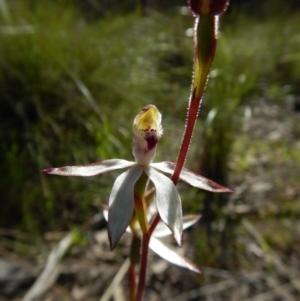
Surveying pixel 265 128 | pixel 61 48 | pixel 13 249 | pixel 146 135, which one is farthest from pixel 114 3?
pixel 146 135

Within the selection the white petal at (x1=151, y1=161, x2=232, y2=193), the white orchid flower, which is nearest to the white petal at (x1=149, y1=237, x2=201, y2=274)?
the white orchid flower

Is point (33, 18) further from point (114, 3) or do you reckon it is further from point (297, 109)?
point (297, 109)

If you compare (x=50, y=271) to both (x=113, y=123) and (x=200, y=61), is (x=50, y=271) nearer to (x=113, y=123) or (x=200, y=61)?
(x=113, y=123)

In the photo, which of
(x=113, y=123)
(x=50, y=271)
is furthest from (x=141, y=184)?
(x=113, y=123)

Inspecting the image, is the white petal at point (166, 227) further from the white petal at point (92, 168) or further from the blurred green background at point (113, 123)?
the blurred green background at point (113, 123)

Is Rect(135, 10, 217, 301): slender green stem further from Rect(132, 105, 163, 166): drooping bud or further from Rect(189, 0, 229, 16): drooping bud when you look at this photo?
Rect(132, 105, 163, 166): drooping bud

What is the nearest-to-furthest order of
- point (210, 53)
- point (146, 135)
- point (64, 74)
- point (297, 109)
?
point (210, 53), point (146, 135), point (64, 74), point (297, 109)
